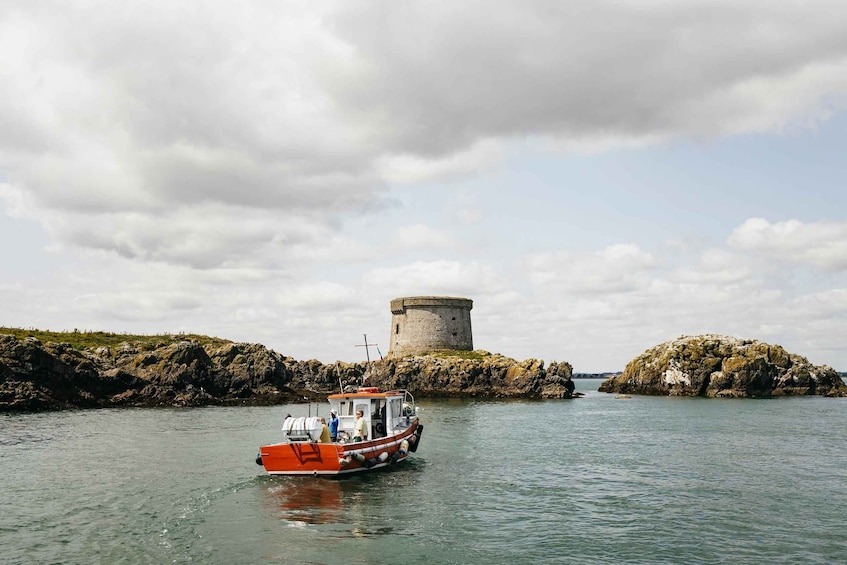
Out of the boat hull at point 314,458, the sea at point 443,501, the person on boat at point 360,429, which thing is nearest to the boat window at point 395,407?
the person on boat at point 360,429

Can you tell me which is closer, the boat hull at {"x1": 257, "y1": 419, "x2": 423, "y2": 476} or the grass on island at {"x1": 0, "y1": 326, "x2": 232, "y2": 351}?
the boat hull at {"x1": 257, "y1": 419, "x2": 423, "y2": 476}

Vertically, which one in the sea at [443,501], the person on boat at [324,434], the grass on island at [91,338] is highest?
the grass on island at [91,338]

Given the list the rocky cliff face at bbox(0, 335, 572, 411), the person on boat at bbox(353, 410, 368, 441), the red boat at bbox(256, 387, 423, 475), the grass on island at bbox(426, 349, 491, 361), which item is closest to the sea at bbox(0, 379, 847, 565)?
the red boat at bbox(256, 387, 423, 475)

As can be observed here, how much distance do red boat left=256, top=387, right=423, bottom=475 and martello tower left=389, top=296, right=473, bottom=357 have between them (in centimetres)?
6368

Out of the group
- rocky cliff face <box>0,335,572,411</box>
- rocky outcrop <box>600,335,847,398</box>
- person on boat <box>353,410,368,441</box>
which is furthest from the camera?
rocky outcrop <box>600,335,847,398</box>

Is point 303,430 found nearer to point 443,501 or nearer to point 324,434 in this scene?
point 324,434

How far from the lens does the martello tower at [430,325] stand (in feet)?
325

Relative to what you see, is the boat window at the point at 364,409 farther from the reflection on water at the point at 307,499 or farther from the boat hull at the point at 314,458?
the reflection on water at the point at 307,499

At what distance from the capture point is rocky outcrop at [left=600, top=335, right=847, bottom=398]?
83312 millimetres

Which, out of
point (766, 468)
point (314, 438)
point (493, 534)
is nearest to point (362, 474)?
point (314, 438)

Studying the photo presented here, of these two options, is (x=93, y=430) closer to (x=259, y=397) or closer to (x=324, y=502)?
(x=324, y=502)

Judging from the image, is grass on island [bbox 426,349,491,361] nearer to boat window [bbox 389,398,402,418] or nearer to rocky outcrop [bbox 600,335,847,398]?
rocky outcrop [bbox 600,335,847,398]

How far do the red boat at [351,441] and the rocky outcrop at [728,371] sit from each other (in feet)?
207

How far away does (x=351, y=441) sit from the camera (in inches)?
1161
